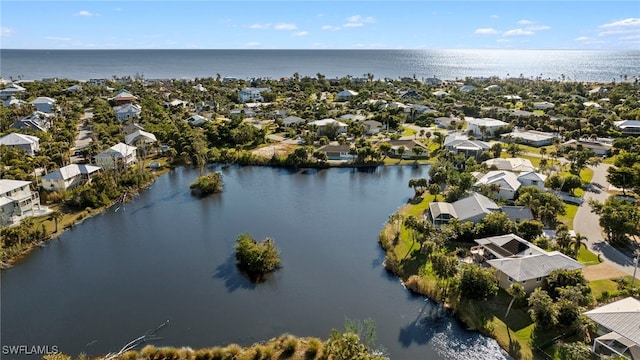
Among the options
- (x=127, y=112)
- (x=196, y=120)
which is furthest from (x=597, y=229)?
(x=127, y=112)

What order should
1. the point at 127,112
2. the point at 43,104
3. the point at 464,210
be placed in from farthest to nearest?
the point at 43,104 → the point at 127,112 → the point at 464,210

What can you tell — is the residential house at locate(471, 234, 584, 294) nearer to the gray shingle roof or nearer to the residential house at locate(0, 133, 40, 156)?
the gray shingle roof

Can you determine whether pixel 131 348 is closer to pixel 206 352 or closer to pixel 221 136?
pixel 206 352

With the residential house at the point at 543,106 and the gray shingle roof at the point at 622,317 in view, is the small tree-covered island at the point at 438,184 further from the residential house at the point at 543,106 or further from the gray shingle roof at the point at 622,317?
the residential house at the point at 543,106

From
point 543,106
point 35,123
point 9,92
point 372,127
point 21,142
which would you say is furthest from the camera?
point 9,92

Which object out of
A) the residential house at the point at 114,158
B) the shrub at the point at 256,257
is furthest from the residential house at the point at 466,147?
the residential house at the point at 114,158

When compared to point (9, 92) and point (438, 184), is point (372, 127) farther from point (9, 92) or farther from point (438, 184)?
point (9, 92)
